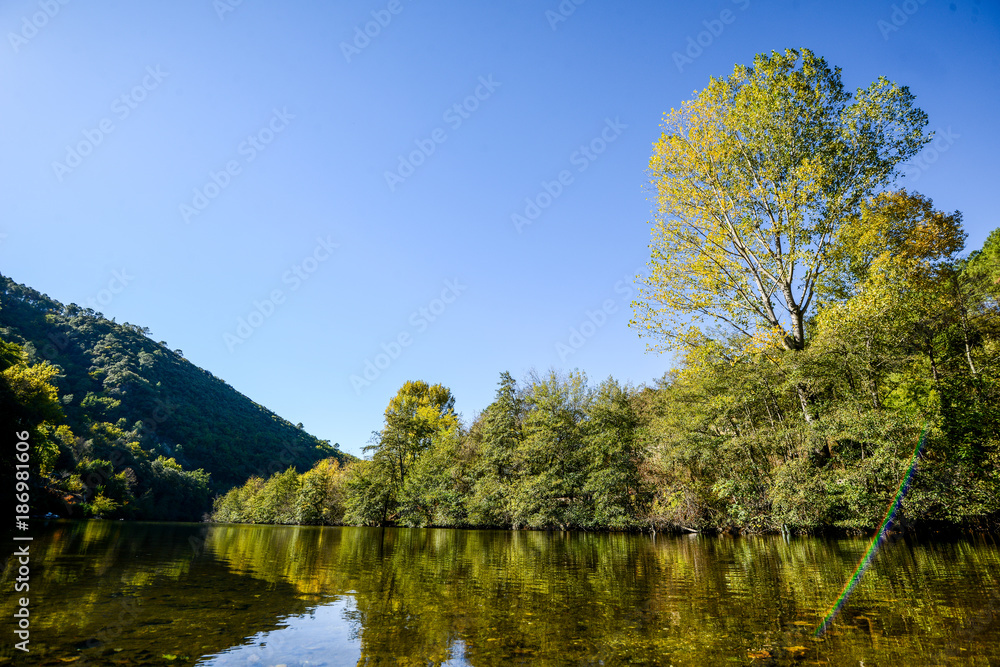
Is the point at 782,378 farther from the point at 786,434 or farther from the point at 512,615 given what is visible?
the point at 512,615

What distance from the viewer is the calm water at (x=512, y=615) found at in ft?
12.2

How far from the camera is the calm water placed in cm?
371

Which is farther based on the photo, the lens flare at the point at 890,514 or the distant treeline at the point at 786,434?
the distant treeline at the point at 786,434

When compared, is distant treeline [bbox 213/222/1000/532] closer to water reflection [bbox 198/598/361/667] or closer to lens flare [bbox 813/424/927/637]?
lens flare [bbox 813/424/927/637]

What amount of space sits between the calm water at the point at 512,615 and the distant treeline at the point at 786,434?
5254 mm

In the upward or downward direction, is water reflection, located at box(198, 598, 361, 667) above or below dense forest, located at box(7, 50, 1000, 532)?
below

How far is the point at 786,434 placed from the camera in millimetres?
17578

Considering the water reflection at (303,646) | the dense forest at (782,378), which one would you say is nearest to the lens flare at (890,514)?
the dense forest at (782,378)

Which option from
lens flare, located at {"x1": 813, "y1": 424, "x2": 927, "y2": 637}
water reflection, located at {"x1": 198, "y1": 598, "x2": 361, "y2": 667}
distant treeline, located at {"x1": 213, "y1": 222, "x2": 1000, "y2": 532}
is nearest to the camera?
water reflection, located at {"x1": 198, "y1": 598, "x2": 361, "y2": 667}

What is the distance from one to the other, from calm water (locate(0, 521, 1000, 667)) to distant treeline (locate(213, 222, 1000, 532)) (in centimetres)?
A: 525

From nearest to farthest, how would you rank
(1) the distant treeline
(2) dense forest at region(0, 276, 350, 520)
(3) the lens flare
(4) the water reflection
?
(4) the water reflection, (3) the lens flare, (1) the distant treeline, (2) dense forest at region(0, 276, 350, 520)

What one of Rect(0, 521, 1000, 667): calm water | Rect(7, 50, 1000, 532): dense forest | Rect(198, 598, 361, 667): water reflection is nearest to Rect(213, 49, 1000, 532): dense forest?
Rect(7, 50, 1000, 532): dense forest

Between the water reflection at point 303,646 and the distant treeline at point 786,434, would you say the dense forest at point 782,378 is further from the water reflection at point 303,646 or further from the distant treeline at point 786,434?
the water reflection at point 303,646

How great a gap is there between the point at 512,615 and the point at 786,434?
16.9 m
